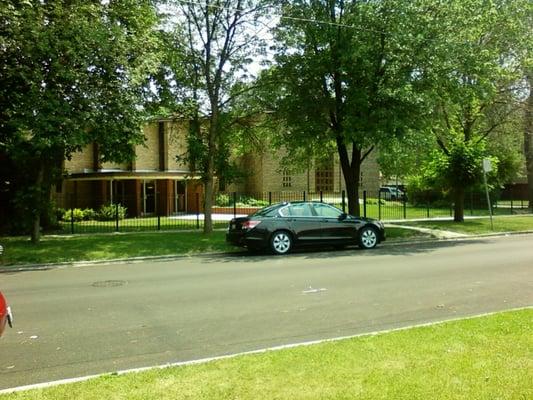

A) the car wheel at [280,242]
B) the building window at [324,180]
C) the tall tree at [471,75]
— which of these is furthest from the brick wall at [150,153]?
the car wheel at [280,242]

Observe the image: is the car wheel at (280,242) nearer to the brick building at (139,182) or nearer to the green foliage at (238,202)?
the brick building at (139,182)

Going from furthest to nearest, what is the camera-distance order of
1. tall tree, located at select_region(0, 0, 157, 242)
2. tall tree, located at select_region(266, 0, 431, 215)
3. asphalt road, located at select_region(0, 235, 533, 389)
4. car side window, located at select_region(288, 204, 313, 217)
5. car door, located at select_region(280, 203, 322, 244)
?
tall tree, located at select_region(266, 0, 431, 215) → car side window, located at select_region(288, 204, 313, 217) → car door, located at select_region(280, 203, 322, 244) → tall tree, located at select_region(0, 0, 157, 242) → asphalt road, located at select_region(0, 235, 533, 389)

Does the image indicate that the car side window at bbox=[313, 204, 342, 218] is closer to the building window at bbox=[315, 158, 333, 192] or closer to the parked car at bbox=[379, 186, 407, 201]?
the parked car at bbox=[379, 186, 407, 201]

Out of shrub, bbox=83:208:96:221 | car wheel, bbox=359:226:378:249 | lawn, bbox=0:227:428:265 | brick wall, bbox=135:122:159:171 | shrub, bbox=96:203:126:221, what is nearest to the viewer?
lawn, bbox=0:227:428:265

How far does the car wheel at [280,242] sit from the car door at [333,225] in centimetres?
113

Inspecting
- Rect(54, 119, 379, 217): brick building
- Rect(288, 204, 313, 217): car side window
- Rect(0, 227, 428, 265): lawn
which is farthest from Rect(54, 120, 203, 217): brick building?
Rect(288, 204, 313, 217): car side window

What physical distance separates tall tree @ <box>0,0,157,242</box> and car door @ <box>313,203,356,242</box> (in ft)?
20.8

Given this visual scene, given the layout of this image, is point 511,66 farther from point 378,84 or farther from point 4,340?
point 4,340

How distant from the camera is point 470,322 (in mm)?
6406

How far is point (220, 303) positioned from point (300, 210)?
7.89m

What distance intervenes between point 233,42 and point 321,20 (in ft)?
11.0

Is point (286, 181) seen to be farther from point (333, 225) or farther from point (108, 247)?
point (108, 247)

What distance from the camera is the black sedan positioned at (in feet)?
50.9

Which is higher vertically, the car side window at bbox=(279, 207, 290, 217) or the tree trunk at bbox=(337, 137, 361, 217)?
the tree trunk at bbox=(337, 137, 361, 217)
